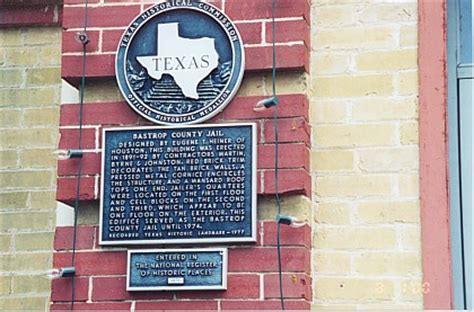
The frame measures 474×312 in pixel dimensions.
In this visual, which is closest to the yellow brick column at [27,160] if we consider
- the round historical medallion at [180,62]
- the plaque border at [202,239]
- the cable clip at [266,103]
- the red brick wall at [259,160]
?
the red brick wall at [259,160]

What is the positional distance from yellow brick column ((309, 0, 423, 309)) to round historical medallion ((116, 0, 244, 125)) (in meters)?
0.34

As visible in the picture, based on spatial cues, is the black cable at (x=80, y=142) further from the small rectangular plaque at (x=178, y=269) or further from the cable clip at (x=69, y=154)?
the small rectangular plaque at (x=178, y=269)

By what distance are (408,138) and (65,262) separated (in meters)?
1.33

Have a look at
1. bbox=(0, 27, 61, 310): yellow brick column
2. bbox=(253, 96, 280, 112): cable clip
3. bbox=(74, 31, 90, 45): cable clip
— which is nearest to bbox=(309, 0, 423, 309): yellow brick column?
bbox=(253, 96, 280, 112): cable clip

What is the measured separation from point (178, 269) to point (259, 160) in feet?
1.59

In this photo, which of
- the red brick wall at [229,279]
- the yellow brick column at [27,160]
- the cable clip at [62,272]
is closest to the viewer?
the red brick wall at [229,279]

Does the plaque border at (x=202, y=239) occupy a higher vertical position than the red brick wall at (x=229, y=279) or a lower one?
higher

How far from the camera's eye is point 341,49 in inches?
172

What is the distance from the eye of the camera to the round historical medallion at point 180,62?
4.28 m

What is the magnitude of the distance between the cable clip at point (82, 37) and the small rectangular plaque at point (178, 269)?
83 centimetres

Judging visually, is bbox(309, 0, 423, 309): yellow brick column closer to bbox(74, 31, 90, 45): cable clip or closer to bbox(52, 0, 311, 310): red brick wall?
Result: bbox(52, 0, 311, 310): red brick wall

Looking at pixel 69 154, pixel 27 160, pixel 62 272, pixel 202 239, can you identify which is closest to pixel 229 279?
pixel 202 239

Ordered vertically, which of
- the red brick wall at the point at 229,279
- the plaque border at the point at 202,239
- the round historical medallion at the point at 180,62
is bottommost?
the red brick wall at the point at 229,279

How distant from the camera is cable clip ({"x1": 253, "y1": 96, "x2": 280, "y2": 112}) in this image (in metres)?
4.17
